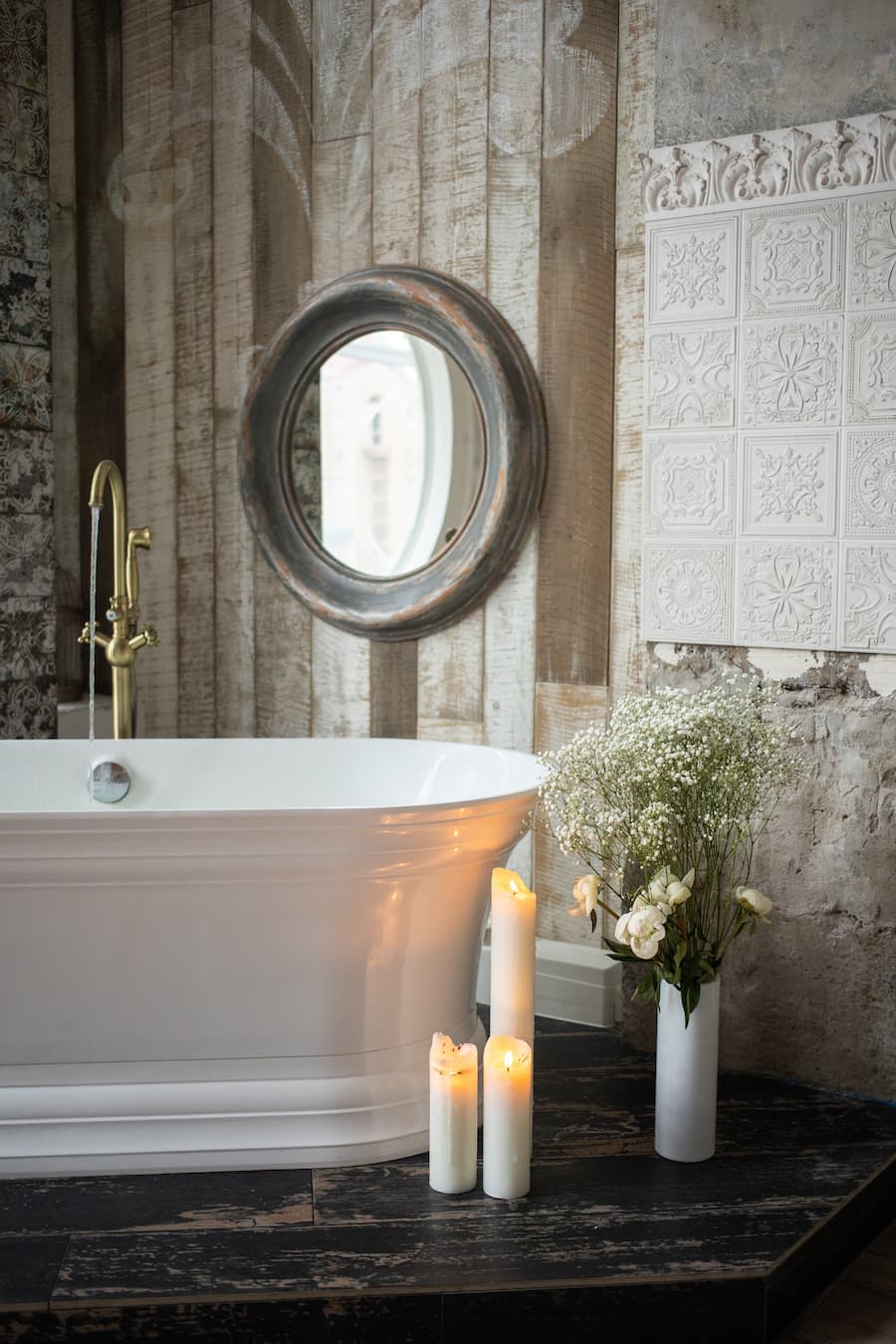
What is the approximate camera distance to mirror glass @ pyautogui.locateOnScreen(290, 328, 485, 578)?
3.01m

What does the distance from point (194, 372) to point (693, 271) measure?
1.40 meters

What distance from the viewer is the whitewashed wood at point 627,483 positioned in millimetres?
2797

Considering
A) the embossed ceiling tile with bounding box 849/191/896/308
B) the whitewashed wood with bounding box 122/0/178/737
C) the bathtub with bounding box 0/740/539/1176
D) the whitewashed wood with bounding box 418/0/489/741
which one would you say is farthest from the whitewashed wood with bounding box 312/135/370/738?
the embossed ceiling tile with bounding box 849/191/896/308

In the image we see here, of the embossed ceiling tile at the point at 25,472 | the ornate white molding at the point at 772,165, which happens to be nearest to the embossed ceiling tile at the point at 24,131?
the embossed ceiling tile at the point at 25,472

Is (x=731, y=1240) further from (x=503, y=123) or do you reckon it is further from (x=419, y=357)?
(x=503, y=123)

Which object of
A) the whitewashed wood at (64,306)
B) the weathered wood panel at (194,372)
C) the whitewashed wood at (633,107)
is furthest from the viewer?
the whitewashed wood at (64,306)

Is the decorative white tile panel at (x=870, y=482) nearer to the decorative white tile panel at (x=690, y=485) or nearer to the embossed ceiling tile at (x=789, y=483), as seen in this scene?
the embossed ceiling tile at (x=789, y=483)

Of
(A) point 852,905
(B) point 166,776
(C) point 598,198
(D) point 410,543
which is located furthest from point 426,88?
(A) point 852,905

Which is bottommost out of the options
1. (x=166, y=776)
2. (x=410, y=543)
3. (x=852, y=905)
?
(x=852, y=905)

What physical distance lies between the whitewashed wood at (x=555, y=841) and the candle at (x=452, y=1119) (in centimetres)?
84

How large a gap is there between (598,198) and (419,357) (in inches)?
20.8

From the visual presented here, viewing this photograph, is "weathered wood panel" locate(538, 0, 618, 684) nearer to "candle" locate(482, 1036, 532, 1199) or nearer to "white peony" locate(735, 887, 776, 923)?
"white peony" locate(735, 887, 776, 923)

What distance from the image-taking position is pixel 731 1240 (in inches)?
77.2

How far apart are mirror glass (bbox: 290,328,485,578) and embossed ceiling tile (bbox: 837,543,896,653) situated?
0.90 m
